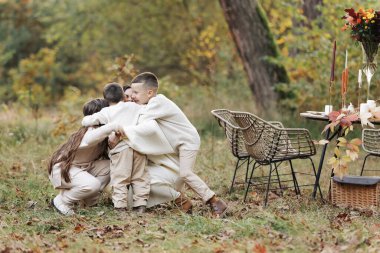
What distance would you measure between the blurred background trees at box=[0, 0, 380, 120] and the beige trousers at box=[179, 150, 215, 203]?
4.54 meters

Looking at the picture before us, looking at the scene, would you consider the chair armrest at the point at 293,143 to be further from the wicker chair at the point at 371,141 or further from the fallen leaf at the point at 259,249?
the fallen leaf at the point at 259,249

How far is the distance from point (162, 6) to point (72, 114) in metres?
8.34

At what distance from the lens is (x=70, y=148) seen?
660cm

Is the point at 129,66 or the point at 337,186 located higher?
the point at 129,66

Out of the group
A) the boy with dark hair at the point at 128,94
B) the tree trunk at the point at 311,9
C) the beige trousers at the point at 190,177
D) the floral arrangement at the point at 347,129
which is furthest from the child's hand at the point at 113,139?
the tree trunk at the point at 311,9

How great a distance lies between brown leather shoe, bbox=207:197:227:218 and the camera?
6.34 meters

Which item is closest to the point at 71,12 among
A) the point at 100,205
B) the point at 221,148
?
the point at 221,148

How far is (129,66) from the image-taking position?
1098 cm

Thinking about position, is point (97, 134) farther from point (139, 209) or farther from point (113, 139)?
point (139, 209)

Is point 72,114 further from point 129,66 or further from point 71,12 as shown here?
point 71,12

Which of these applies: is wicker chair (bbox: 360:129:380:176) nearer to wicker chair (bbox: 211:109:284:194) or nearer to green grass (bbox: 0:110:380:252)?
green grass (bbox: 0:110:380:252)

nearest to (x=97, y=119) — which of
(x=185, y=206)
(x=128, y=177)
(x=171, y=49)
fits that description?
(x=128, y=177)

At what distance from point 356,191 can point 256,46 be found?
6377 millimetres

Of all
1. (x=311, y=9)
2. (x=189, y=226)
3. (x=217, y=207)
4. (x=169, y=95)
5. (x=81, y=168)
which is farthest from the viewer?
(x=169, y=95)
